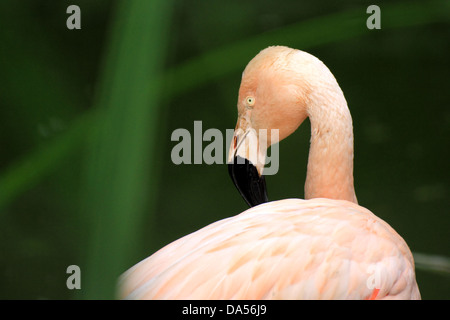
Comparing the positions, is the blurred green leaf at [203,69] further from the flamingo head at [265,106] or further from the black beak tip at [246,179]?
the black beak tip at [246,179]

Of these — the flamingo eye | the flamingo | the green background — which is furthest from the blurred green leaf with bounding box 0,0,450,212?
the green background

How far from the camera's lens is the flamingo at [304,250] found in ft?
2.81

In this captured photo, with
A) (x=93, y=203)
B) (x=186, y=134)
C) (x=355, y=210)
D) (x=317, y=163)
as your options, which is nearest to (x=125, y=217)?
(x=93, y=203)

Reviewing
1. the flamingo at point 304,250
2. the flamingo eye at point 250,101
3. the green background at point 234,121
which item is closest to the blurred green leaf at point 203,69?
the flamingo at point 304,250

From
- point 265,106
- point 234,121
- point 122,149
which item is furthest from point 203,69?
point 234,121

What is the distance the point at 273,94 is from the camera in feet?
4.45

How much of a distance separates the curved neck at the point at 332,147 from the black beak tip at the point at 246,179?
0.16 meters

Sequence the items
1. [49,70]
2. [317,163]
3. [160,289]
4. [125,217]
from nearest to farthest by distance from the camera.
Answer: [125,217], [160,289], [317,163], [49,70]

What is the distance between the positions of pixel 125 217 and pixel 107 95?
0.05m

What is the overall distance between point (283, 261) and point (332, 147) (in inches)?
19.3

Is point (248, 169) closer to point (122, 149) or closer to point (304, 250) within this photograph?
point (304, 250)

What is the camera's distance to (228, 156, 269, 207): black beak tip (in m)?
1.40
